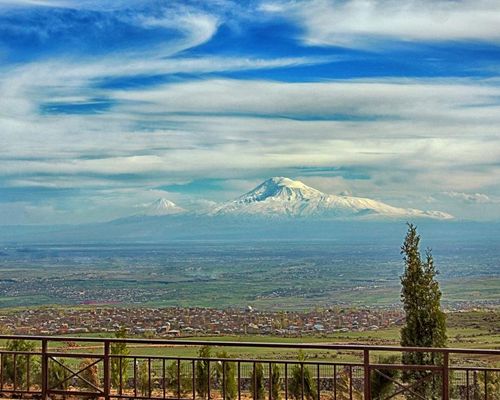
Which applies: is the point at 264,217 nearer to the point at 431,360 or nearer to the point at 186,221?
the point at 186,221

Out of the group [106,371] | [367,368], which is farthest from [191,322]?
[367,368]

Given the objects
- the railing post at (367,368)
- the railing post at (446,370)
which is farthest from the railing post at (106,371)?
the railing post at (446,370)

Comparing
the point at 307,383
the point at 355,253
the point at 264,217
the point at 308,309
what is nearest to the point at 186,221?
the point at 264,217

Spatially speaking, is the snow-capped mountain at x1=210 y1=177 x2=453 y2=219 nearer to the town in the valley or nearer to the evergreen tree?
the town in the valley

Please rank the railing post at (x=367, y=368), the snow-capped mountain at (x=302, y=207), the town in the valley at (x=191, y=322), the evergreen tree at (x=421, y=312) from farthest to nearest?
the snow-capped mountain at (x=302, y=207) → the town in the valley at (x=191, y=322) → the evergreen tree at (x=421, y=312) → the railing post at (x=367, y=368)

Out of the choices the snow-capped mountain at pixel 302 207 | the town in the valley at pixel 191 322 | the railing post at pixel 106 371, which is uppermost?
the snow-capped mountain at pixel 302 207

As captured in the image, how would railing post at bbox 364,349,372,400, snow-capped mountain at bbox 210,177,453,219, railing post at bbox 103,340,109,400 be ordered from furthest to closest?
snow-capped mountain at bbox 210,177,453,219
railing post at bbox 103,340,109,400
railing post at bbox 364,349,372,400

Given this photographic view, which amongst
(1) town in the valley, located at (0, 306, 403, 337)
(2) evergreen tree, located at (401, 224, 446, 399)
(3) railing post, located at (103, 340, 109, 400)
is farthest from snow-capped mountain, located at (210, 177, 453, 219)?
(3) railing post, located at (103, 340, 109, 400)

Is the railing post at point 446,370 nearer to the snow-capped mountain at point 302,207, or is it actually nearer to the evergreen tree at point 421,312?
the evergreen tree at point 421,312
